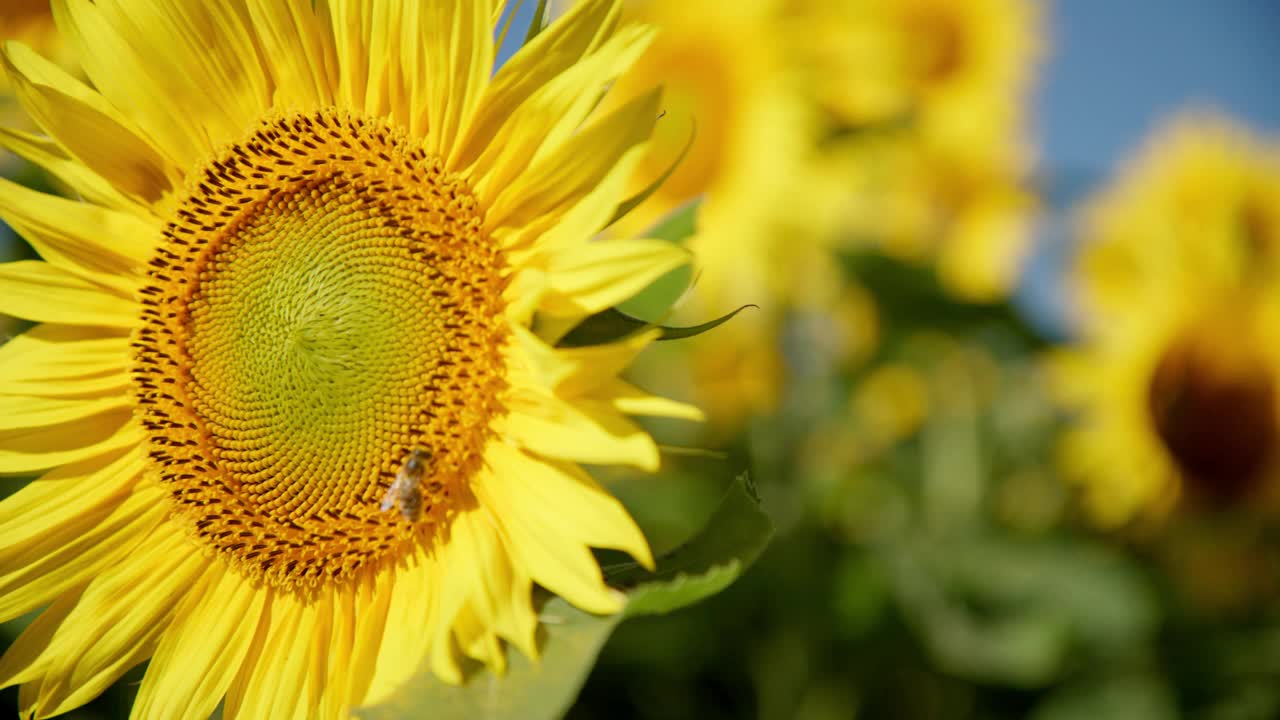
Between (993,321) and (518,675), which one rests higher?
(518,675)

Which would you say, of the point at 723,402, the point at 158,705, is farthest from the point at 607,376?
the point at 723,402

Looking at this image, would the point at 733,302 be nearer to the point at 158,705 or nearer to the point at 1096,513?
the point at 1096,513

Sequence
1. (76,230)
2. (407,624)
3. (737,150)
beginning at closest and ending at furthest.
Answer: (407,624)
(76,230)
(737,150)

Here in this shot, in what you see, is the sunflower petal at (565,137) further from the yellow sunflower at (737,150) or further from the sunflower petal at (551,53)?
the yellow sunflower at (737,150)

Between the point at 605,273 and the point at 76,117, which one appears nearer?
the point at 605,273

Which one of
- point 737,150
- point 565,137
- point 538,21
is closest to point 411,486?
point 565,137

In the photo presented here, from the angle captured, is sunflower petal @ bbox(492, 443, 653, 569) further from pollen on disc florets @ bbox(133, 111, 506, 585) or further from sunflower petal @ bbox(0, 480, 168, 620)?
sunflower petal @ bbox(0, 480, 168, 620)

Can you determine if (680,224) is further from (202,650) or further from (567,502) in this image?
(202,650)
